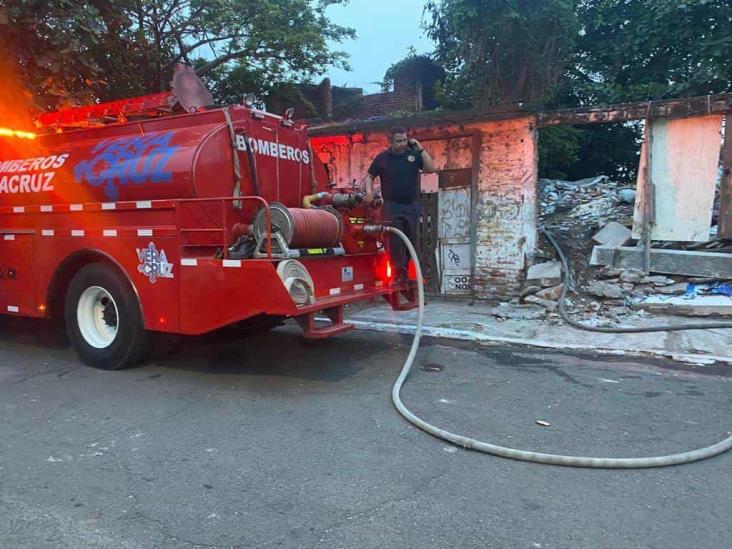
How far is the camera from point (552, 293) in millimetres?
8266

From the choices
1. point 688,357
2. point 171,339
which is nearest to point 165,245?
point 171,339

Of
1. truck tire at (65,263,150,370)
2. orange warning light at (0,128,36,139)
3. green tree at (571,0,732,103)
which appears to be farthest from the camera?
green tree at (571,0,732,103)

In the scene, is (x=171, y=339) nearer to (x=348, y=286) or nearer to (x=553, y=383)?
(x=348, y=286)

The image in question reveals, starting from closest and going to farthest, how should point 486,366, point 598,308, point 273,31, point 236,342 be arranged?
1. point 486,366
2. point 236,342
3. point 598,308
4. point 273,31

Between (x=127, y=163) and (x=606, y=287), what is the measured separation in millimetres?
6408

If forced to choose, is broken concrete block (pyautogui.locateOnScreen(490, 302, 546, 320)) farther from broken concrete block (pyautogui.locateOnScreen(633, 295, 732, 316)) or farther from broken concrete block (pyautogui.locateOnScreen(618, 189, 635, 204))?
broken concrete block (pyautogui.locateOnScreen(618, 189, 635, 204))

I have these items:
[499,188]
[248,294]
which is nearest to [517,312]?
[499,188]

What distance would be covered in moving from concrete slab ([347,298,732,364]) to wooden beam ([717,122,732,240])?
5.88ft

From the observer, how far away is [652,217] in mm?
8234

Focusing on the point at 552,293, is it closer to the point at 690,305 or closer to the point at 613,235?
the point at 613,235

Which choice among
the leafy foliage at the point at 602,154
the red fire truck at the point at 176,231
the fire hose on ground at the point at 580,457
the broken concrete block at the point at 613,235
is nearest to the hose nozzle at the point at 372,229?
the red fire truck at the point at 176,231

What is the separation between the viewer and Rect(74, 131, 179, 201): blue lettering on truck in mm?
5387

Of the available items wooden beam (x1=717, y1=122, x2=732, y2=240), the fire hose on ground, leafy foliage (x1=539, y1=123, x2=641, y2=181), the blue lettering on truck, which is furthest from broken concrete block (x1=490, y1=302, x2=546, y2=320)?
leafy foliage (x1=539, y1=123, x2=641, y2=181)

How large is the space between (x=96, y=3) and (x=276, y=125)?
6.73m
